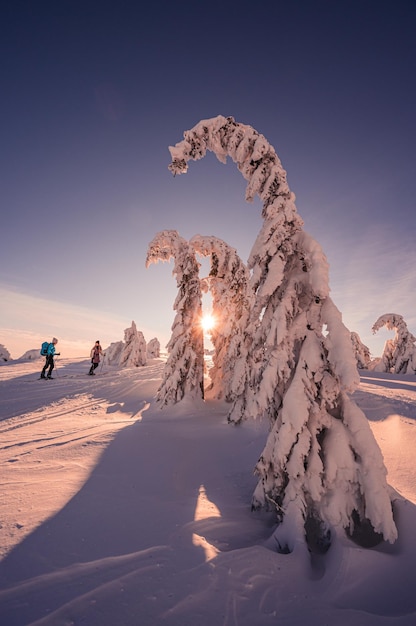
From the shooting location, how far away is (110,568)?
2346 mm

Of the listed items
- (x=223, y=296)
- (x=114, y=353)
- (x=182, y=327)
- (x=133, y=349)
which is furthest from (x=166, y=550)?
(x=114, y=353)

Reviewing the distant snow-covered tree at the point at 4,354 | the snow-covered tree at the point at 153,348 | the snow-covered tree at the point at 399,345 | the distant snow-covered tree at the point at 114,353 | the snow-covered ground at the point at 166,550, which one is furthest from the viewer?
the snow-covered tree at the point at 153,348

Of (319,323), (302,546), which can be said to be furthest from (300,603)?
(319,323)

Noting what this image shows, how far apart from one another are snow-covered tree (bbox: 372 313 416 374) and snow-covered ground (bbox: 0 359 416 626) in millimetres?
21829

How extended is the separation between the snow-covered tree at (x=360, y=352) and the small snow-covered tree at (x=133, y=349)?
22946mm

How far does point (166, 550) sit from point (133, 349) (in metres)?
27.3

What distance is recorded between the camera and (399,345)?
24422mm

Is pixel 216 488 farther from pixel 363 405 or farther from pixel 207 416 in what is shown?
pixel 363 405

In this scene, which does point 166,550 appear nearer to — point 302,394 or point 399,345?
point 302,394

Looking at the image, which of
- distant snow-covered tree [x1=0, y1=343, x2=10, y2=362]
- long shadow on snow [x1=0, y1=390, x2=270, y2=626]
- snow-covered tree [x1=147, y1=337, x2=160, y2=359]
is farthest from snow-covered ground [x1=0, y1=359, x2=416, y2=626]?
snow-covered tree [x1=147, y1=337, x2=160, y2=359]

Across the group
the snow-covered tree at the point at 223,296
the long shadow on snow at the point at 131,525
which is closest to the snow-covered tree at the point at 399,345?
the snow-covered tree at the point at 223,296

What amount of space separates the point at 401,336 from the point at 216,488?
26733 millimetres

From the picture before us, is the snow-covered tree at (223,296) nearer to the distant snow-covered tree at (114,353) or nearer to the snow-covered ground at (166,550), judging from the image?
the snow-covered ground at (166,550)

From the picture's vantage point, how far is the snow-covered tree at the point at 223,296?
1153cm
